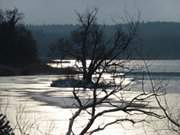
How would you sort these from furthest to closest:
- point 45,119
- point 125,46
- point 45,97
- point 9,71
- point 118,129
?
point 9,71
point 45,97
point 45,119
point 118,129
point 125,46

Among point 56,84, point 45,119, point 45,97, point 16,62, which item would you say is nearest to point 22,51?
point 16,62

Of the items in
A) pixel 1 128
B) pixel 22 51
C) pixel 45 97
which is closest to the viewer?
pixel 1 128

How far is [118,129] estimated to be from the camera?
21062 millimetres

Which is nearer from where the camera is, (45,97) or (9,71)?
(45,97)

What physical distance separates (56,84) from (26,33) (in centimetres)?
3172

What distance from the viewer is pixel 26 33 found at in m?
82.4

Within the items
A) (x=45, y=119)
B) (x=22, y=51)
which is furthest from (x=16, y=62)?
(x=45, y=119)

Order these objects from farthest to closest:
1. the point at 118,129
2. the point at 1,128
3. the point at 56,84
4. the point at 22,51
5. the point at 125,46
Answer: the point at 22,51
the point at 56,84
the point at 118,129
the point at 125,46
the point at 1,128

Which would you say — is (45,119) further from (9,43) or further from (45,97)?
(9,43)

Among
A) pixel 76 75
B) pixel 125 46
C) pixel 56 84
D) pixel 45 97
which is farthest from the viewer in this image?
pixel 56 84

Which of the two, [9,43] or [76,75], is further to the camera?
[9,43]

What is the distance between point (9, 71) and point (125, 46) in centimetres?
6774

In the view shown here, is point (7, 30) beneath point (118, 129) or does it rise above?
above

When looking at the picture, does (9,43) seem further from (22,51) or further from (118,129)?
(118,129)
